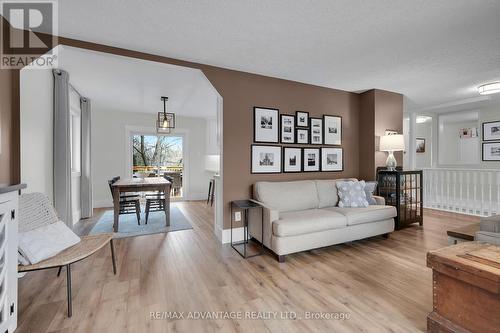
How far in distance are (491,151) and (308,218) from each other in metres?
5.26

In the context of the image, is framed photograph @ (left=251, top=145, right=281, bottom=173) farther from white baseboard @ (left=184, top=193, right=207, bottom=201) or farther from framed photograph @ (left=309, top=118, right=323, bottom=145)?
white baseboard @ (left=184, top=193, right=207, bottom=201)

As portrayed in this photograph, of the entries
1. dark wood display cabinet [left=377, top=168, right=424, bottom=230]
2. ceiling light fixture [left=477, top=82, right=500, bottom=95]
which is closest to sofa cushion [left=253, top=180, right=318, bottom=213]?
dark wood display cabinet [left=377, top=168, right=424, bottom=230]

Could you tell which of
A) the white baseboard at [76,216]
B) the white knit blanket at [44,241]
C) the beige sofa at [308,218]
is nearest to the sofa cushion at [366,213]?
the beige sofa at [308,218]

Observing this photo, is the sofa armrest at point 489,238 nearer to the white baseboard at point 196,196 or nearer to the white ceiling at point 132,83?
the white ceiling at point 132,83

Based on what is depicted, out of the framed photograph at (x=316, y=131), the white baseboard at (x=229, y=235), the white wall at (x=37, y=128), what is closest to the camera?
the white wall at (x=37, y=128)

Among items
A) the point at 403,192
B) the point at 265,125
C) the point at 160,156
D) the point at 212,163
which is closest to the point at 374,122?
the point at 403,192

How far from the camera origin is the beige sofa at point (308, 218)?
2.66m

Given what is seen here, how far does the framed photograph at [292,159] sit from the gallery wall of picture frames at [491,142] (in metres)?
4.63

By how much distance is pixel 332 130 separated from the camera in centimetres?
411

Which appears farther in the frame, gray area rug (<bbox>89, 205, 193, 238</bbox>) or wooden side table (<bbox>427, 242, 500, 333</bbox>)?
gray area rug (<bbox>89, 205, 193, 238</bbox>)

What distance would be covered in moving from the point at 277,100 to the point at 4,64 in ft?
9.99

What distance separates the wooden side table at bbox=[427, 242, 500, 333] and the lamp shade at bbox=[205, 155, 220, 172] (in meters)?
4.76

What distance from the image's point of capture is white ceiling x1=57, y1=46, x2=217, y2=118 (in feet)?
9.65

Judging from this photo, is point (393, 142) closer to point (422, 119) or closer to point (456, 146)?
point (422, 119)
